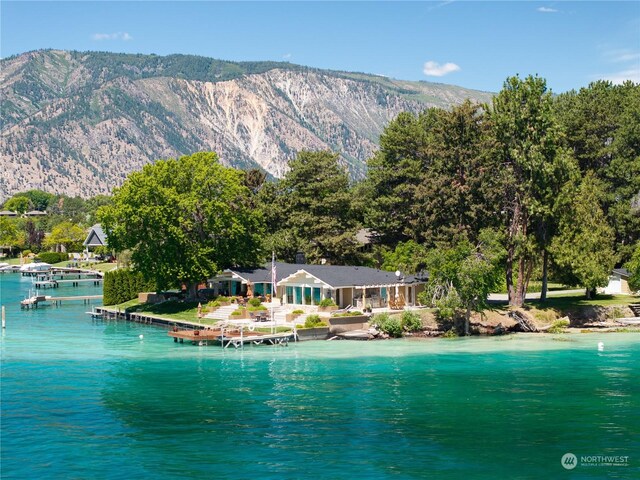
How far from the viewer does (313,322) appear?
66.6m

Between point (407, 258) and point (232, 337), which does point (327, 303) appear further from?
point (407, 258)

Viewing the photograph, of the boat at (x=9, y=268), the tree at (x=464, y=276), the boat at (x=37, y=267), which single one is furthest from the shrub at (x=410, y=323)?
the boat at (x=9, y=268)

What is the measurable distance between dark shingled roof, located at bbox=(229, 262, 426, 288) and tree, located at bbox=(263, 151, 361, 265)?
8256 millimetres

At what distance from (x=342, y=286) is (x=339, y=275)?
→ 3.12 m

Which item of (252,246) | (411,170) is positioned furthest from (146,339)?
(411,170)

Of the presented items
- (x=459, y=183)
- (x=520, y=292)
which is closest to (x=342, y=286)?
(x=520, y=292)

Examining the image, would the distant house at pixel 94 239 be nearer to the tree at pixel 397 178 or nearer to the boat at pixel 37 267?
the boat at pixel 37 267

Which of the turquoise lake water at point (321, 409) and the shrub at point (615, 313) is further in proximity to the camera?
the shrub at point (615, 313)

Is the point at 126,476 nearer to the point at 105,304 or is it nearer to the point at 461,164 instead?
the point at 461,164

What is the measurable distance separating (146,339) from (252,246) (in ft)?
69.8

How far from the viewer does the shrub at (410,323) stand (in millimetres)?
67250

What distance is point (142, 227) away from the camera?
8038cm

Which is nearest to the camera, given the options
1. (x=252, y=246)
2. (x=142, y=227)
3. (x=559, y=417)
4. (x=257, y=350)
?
(x=559, y=417)

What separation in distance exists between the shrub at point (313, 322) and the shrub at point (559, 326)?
20605mm
